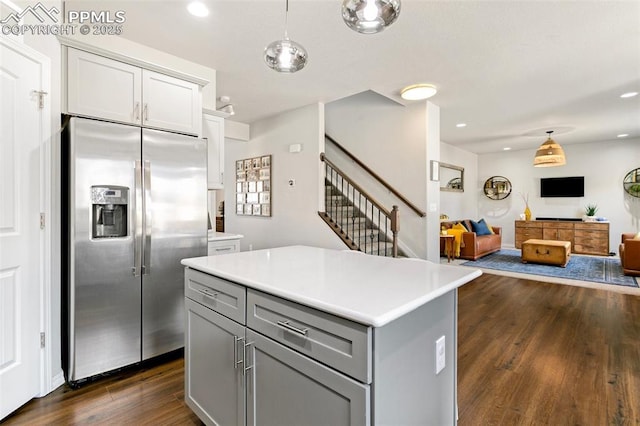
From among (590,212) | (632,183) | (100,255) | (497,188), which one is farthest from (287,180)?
(632,183)

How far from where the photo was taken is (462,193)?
8.74 metres

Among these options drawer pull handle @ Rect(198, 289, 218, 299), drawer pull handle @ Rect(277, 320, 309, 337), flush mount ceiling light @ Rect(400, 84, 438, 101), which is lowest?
drawer pull handle @ Rect(277, 320, 309, 337)

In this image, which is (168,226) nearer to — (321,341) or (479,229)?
(321,341)

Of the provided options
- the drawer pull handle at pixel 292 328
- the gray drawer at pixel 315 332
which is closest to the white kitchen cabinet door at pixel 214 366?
the gray drawer at pixel 315 332

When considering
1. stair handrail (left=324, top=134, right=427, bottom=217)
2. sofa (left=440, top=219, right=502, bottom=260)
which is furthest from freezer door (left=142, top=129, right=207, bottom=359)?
sofa (left=440, top=219, right=502, bottom=260)

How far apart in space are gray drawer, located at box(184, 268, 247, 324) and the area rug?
572cm

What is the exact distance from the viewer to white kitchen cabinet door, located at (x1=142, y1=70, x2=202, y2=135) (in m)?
2.56

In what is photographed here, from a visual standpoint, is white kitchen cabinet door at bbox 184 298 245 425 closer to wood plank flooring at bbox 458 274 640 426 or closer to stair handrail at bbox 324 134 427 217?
wood plank flooring at bbox 458 274 640 426

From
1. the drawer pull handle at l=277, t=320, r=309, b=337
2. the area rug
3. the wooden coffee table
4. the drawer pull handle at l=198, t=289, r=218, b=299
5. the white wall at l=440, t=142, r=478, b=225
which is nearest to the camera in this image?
the drawer pull handle at l=277, t=320, r=309, b=337

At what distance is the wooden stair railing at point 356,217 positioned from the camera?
A: 473 cm

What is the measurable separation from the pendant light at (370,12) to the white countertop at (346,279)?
1.18 meters

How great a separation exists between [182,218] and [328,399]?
6.60 ft

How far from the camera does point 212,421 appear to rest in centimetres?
161

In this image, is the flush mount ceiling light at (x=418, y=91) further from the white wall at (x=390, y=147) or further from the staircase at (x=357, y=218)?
the staircase at (x=357, y=218)
